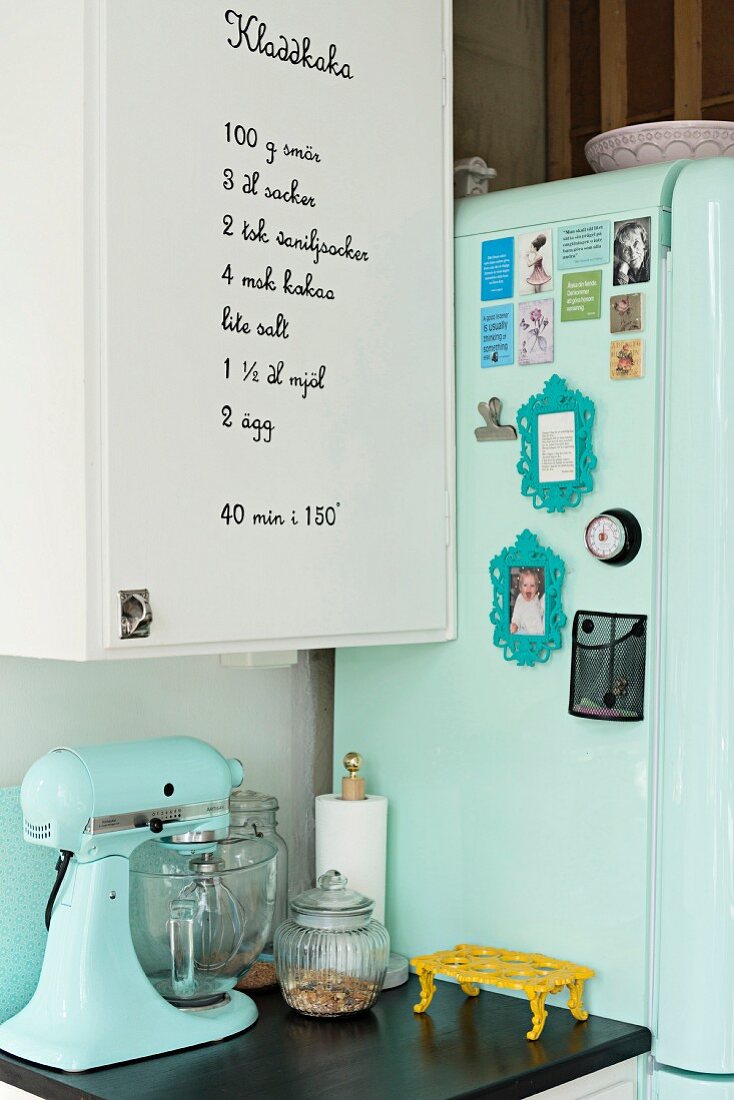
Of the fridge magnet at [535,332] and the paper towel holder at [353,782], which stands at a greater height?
the fridge magnet at [535,332]

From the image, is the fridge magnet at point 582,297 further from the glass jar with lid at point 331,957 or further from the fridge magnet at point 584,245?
the glass jar with lid at point 331,957

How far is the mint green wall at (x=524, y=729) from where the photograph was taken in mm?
1798

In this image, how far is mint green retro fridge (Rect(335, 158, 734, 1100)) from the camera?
68.1 inches

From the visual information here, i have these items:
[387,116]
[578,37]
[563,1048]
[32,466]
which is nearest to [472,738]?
[563,1048]

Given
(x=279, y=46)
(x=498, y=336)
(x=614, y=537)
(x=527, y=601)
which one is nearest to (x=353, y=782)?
(x=527, y=601)

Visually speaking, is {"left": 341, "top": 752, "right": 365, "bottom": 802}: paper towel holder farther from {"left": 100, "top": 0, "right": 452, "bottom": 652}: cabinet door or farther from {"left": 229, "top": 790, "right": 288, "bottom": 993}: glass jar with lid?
{"left": 100, "top": 0, "right": 452, "bottom": 652}: cabinet door

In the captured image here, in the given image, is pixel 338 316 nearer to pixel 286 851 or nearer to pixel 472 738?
pixel 472 738

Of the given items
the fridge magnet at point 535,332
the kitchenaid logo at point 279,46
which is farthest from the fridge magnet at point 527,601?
the kitchenaid logo at point 279,46

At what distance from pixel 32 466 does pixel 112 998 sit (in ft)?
2.14

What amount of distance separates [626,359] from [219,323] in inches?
21.7

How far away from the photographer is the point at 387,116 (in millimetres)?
1893

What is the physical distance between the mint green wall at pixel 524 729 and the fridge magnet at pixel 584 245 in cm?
2

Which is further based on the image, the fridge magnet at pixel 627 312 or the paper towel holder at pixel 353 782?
the paper towel holder at pixel 353 782

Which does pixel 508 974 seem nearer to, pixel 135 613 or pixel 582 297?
pixel 135 613
